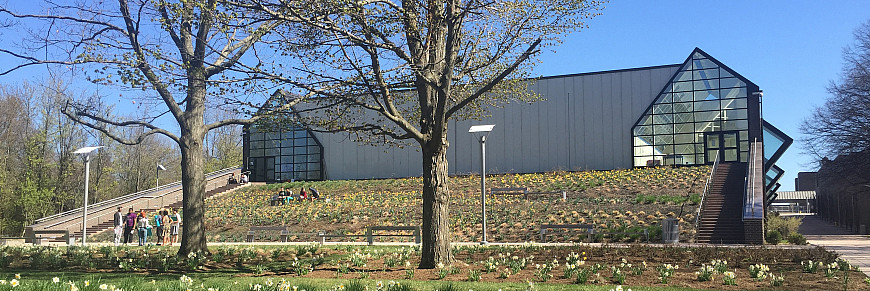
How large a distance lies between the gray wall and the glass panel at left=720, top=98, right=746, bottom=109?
373 centimetres

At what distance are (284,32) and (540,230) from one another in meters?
12.9

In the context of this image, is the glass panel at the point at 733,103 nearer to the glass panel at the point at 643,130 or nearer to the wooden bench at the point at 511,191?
the glass panel at the point at 643,130

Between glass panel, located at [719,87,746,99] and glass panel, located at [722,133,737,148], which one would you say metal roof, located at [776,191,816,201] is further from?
glass panel, located at [719,87,746,99]

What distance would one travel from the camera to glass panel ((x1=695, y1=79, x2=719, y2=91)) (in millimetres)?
44281

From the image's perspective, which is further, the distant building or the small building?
the distant building

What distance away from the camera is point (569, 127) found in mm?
47781

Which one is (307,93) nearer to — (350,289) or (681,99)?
(350,289)

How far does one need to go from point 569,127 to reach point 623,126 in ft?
11.5

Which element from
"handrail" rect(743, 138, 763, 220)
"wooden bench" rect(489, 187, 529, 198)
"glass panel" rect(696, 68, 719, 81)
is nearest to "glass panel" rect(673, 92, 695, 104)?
"glass panel" rect(696, 68, 719, 81)

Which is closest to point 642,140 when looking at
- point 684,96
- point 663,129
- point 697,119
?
point 663,129

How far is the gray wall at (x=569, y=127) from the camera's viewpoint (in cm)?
4638

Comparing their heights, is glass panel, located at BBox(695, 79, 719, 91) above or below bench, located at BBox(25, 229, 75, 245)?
above

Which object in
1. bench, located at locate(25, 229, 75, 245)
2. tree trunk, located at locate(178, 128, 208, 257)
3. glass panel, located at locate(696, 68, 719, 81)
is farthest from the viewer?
glass panel, located at locate(696, 68, 719, 81)

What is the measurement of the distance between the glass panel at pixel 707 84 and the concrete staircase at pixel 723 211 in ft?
36.3
